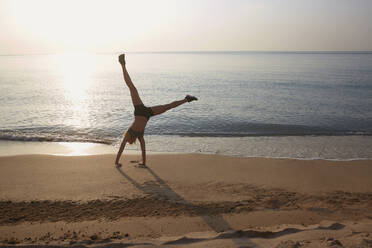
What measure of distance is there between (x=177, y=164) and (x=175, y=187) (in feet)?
5.78

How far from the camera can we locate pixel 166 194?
19.7 ft

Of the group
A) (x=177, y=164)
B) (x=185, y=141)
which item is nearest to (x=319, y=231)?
(x=177, y=164)

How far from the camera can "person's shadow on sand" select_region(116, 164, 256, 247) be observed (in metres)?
4.76

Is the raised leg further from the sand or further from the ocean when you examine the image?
the ocean

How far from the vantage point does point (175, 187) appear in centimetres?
641

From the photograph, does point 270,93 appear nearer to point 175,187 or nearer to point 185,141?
point 185,141

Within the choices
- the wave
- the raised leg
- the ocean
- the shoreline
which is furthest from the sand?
the wave

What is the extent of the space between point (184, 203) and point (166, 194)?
1.89 ft

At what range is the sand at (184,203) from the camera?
4258mm

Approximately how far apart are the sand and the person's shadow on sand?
0.02 meters

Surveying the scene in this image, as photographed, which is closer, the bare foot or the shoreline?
the bare foot

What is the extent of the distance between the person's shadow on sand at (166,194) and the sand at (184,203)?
0.02 metres

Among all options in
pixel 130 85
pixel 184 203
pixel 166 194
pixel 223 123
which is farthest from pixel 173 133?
pixel 184 203

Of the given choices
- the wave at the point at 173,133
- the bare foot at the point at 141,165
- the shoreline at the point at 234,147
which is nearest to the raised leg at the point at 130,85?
the bare foot at the point at 141,165
